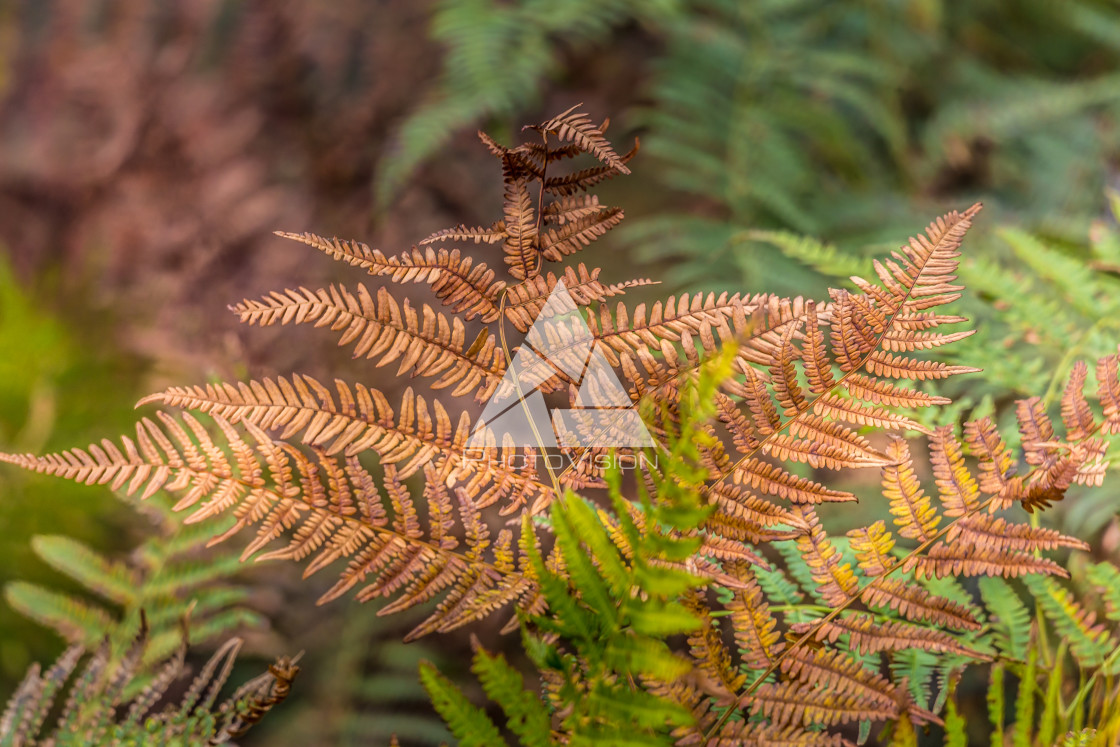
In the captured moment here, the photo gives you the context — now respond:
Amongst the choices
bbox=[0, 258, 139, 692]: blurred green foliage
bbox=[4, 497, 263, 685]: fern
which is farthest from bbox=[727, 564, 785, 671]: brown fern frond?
bbox=[0, 258, 139, 692]: blurred green foliage

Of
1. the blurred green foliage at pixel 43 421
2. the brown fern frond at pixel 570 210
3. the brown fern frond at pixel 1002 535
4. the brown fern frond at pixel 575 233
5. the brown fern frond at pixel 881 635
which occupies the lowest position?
the brown fern frond at pixel 881 635

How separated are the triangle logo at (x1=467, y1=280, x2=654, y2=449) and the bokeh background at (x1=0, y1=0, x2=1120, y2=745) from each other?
1121mm

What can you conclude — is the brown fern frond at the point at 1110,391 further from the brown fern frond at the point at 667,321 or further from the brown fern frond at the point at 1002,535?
the brown fern frond at the point at 667,321

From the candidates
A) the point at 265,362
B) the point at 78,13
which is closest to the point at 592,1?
the point at 265,362

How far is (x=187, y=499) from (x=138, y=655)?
11.9 inches

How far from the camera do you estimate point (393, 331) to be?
0.55 m

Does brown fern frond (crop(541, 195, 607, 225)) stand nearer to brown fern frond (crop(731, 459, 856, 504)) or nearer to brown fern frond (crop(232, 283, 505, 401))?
brown fern frond (crop(232, 283, 505, 401))

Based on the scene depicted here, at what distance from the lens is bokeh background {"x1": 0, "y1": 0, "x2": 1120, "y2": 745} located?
1.81 meters

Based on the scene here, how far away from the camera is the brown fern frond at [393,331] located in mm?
532

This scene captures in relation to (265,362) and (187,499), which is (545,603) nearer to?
(187,499)

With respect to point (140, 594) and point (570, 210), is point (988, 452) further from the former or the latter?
point (140, 594)

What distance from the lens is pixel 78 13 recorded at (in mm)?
2260

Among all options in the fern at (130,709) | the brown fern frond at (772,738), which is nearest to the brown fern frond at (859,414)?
the brown fern frond at (772,738)

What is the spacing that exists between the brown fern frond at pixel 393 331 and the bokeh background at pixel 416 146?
1.11m
